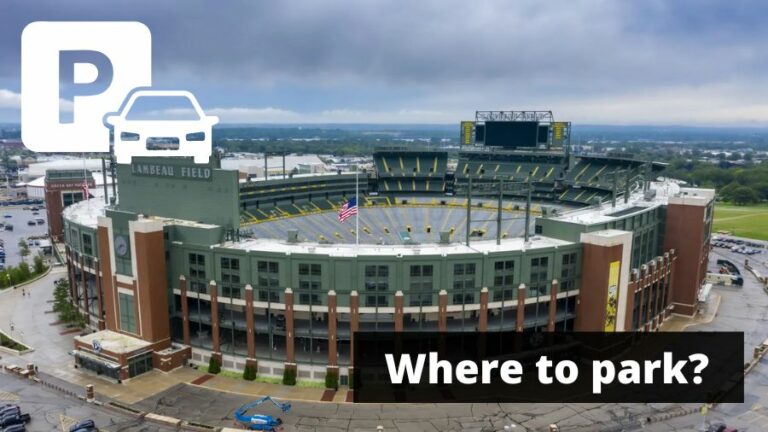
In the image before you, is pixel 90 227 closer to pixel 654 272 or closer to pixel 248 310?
pixel 248 310

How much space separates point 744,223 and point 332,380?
166544mm

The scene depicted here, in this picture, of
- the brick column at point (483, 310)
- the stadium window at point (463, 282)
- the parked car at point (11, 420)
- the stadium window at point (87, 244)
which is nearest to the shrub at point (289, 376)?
the stadium window at point (463, 282)

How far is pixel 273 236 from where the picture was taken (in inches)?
3654

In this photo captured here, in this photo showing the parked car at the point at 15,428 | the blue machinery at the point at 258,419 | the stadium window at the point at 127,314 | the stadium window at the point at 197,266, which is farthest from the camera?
the stadium window at the point at 127,314

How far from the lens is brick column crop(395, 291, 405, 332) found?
59500 millimetres

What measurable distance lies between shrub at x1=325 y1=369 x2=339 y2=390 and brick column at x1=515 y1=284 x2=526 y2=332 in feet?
70.7

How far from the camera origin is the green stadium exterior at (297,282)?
60438mm

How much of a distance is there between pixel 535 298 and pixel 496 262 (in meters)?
7.31

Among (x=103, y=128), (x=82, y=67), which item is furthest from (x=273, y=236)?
(x=82, y=67)

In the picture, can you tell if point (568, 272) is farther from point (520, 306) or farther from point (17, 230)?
point (17, 230)

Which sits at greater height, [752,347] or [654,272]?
[654,272]

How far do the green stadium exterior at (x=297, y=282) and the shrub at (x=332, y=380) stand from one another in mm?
566

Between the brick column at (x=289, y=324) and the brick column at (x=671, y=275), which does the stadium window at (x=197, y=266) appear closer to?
the brick column at (x=289, y=324)

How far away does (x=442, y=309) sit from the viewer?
60438mm
